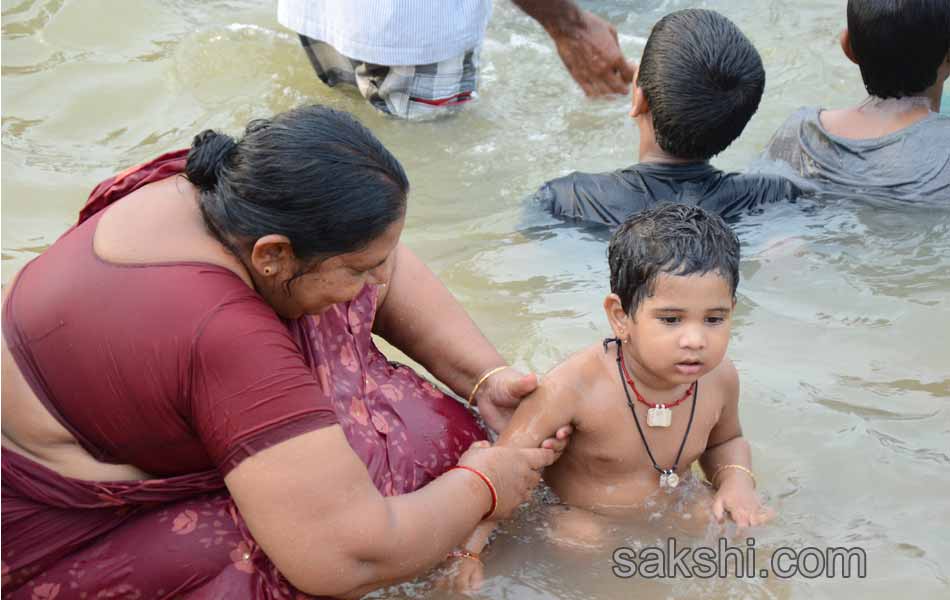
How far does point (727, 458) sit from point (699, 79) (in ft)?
5.12

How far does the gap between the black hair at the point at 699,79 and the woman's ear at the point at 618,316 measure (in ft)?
4.52

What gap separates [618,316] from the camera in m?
3.19

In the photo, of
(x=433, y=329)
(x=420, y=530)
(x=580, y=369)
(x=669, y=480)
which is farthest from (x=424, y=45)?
(x=420, y=530)

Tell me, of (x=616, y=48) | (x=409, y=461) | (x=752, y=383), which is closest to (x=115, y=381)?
(x=409, y=461)

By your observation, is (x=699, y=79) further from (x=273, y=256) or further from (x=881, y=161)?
(x=273, y=256)

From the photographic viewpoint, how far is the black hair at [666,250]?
9.80 ft

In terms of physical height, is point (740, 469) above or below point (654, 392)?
below

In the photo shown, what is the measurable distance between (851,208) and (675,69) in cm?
109

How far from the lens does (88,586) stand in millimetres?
2656

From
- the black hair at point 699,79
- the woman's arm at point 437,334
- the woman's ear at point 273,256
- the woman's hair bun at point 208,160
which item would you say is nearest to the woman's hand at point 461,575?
the woman's arm at point 437,334

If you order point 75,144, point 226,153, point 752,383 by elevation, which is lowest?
point 75,144

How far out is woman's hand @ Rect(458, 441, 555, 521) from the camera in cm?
297

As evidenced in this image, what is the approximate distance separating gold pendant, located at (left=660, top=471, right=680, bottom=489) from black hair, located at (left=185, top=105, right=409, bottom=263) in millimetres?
1179

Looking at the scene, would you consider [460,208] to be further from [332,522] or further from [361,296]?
[332,522]
